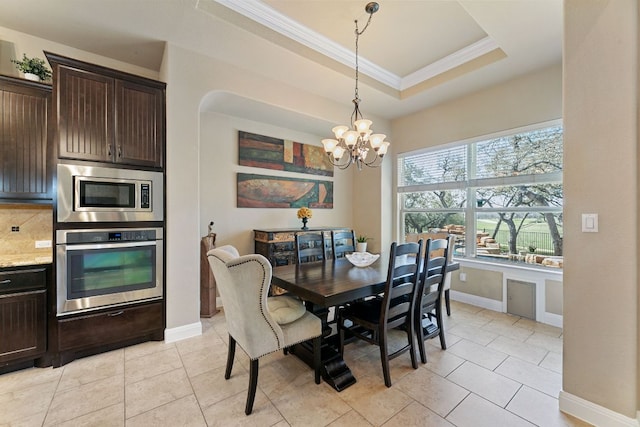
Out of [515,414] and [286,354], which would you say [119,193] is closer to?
[286,354]

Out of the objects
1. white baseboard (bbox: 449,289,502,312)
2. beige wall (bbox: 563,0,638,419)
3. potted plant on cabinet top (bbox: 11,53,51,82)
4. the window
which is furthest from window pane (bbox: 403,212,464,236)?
potted plant on cabinet top (bbox: 11,53,51,82)

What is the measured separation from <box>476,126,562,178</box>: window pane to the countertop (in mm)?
5013

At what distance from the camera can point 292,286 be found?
2027 millimetres

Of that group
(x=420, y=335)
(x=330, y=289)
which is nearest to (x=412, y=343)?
(x=420, y=335)

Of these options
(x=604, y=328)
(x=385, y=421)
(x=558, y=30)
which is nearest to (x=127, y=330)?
(x=385, y=421)

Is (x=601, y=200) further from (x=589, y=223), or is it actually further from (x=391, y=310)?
(x=391, y=310)

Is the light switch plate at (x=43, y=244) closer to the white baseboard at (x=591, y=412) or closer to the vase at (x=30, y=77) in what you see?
the vase at (x=30, y=77)

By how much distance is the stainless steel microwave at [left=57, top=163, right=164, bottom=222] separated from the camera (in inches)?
91.4

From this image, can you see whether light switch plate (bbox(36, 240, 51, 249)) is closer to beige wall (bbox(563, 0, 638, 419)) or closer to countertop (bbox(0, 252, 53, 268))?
countertop (bbox(0, 252, 53, 268))

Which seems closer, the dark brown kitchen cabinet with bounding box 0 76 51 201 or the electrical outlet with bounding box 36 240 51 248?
the dark brown kitchen cabinet with bounding box 0 76 51 201

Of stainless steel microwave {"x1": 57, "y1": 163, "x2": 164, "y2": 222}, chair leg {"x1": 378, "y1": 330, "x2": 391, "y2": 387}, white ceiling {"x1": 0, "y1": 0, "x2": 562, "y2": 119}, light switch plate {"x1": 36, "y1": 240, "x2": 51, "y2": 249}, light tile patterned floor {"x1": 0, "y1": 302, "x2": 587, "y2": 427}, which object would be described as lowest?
light tile patterned floor {"x1": 0, "y1": 302, "x2": 587, "y2": 427}

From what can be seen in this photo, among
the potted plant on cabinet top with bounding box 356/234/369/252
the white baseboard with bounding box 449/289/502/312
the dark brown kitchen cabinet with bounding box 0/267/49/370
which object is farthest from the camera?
the potted plant on cabinet top with bounding box 356/234/369/252

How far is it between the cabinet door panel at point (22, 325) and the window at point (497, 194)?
476 centimetres

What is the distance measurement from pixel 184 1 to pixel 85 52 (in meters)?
1.55
